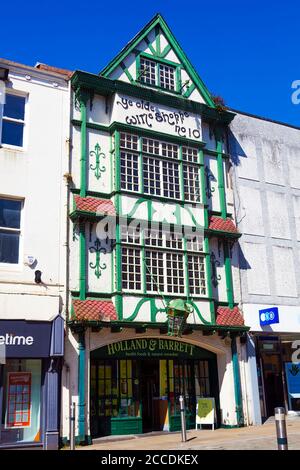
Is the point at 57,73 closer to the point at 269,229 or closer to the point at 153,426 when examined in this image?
the point at 269,229

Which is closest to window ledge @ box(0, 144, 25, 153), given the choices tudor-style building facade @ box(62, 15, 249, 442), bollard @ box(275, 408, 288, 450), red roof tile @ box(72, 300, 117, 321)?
tudor-style building facade @ box(62, 15, 249, 442)

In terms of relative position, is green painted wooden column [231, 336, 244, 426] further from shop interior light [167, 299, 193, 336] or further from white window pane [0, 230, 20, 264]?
white window pane [0, 230, 20, 264]

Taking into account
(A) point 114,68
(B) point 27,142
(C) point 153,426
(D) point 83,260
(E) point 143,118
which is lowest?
(C) point 153,426

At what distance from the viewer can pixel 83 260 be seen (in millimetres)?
15195

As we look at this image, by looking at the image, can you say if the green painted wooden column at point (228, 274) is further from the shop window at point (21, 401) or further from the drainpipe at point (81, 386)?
the shop window at point (21, 401)

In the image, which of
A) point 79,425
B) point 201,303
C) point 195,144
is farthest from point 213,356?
point 195,144

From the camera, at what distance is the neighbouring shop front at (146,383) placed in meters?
15.1

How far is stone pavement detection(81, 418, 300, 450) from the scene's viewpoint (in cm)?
1174

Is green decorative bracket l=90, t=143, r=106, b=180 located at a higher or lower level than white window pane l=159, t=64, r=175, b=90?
lower

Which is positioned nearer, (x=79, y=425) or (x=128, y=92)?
(x=79, y=425)

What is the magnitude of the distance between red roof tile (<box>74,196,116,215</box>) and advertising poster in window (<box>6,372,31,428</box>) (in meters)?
4.91

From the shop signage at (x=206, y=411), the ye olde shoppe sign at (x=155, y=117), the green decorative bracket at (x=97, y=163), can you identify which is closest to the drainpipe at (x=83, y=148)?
the green decorative bracket at (x=97, y=163)

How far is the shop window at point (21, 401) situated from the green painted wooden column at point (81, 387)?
1.09 m

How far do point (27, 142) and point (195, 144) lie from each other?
582 cm
